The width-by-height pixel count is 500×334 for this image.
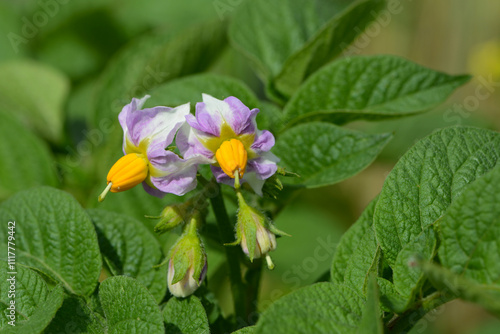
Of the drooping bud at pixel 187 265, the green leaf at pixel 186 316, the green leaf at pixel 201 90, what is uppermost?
the green leaf at pixel 201 90

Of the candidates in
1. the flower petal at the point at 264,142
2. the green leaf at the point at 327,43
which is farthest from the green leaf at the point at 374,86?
the flower petal at the point at 264,142

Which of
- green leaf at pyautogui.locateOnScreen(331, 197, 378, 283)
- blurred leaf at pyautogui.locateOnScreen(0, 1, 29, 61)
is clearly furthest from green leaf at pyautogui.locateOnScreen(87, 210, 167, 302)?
blurred leaf at pyautogui.locateOnScreen(0, 1, 29, 61)

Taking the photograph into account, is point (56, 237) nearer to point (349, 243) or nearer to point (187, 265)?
point (187, 265)

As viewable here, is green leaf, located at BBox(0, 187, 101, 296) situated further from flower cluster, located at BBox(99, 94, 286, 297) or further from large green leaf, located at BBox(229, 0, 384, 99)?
large green leaf, located at BBox(229, 0, 384, 99)

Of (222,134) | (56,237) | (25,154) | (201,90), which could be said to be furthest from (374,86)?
(25,154)

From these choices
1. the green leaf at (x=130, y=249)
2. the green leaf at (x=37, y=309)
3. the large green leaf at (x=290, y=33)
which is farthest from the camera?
the large green leaf at (x=290, y=33)

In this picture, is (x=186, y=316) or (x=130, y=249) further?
(x=130, y=249)

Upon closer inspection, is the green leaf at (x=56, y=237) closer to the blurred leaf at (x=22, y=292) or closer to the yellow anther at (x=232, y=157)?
the blurred leaf at (x=22, y=292)
